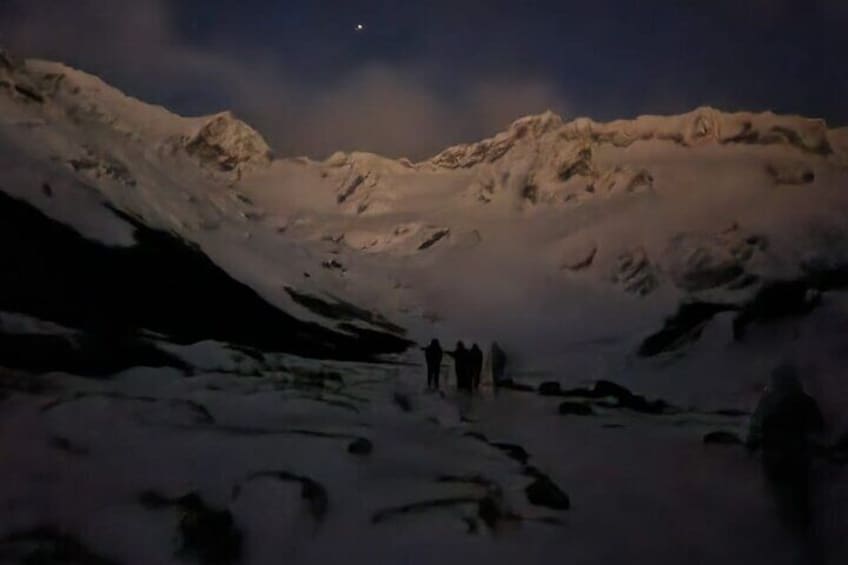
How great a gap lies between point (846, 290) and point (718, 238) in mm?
584

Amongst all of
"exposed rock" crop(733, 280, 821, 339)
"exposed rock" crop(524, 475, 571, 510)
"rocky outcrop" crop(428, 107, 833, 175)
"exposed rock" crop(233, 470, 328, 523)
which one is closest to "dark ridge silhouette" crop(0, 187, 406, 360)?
"exposed rock" crop(233, 470, 328, 523)

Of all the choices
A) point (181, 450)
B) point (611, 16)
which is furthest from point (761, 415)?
point (181, 450)

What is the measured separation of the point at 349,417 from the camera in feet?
Answer: 12.9

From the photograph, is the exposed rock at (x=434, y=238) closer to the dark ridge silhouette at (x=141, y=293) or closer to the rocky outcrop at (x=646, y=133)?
the rocky outcrop at (x=646, y=133)

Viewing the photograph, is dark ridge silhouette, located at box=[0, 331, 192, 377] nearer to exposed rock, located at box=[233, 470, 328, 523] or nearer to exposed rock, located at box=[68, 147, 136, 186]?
exposed rock, located at box=[233, 470, 328, 523]

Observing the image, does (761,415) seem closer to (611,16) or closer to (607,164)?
(607,164)

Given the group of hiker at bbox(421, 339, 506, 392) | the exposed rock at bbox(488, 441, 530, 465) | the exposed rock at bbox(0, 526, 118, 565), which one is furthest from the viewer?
the group of hiker at bbox(421, 339, 506, 392)

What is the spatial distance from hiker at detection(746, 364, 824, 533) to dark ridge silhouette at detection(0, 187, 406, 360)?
1.52 metres

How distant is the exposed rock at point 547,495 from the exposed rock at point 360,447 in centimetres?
64

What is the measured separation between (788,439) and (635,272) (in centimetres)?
96

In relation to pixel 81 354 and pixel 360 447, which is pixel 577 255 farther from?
pixel 81 354

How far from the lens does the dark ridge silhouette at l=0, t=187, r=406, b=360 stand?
150 inches

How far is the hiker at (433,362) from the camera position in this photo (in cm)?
411

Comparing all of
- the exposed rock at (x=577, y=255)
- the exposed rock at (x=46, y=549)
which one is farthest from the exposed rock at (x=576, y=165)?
the exposed rock at (x=46, y=549)
